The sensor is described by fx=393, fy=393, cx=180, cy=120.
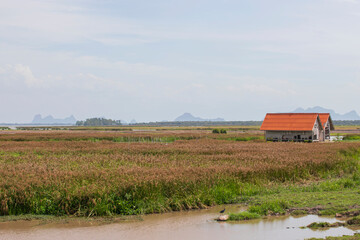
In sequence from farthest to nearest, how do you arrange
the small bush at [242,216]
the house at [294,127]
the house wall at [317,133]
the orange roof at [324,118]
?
the orange roof at [324,118] < the house wall at [317,133] < the house at [294,127] < the small bush at [242,216]

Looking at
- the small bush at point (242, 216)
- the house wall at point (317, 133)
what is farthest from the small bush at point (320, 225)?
the house wall at point (317, 133)

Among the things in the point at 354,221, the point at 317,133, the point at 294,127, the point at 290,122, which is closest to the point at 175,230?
the point at 354,221

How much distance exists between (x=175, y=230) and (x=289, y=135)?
37364 millimetres

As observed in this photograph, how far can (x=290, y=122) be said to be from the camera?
46.3 metres

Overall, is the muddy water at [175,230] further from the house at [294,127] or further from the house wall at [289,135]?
the house wall at [289,135]

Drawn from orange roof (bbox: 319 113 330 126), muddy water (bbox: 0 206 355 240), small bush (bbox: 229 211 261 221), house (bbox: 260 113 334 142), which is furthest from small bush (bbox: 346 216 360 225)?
orange roof (bbox: 319 113 330 126)

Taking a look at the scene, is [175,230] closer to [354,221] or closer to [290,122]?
[354,221]

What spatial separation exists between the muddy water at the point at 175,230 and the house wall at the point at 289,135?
34.4 metres

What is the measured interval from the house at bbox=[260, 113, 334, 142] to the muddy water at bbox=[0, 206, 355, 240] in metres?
34.2

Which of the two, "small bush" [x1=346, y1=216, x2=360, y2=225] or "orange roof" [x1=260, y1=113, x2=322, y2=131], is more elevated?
"orange roof" [x1=260, y1=113, x2=322, y2=131]

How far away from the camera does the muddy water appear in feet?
34.1

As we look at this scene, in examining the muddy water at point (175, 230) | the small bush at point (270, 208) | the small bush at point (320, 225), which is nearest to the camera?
the muddy water at point (175, 230)

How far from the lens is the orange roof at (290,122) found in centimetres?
4481

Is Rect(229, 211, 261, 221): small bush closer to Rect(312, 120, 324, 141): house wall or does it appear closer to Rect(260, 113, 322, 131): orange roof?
Rect(260, 113, 322, 131): orange roof
